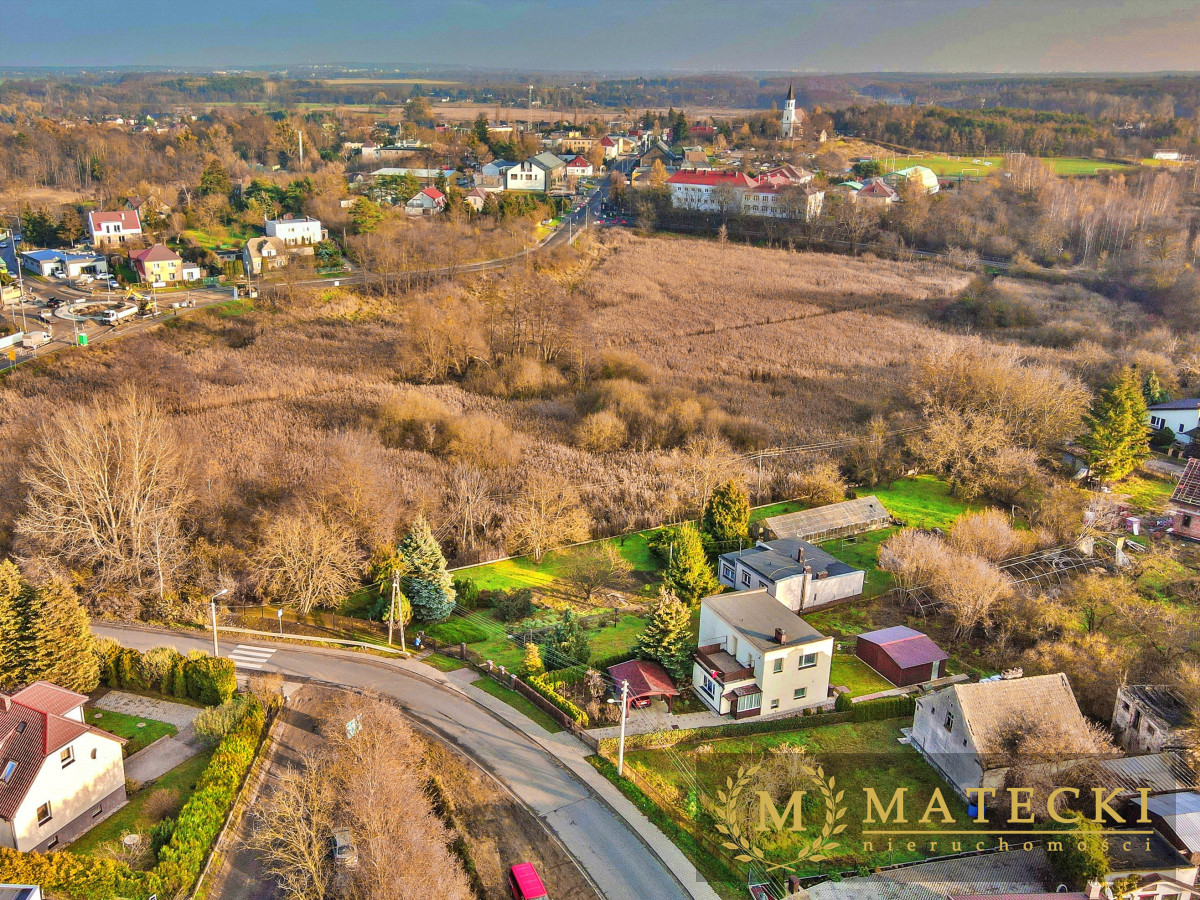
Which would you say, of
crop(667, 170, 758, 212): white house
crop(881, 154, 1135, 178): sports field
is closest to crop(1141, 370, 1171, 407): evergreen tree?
A: crop(667, 170, 758, 212): white house

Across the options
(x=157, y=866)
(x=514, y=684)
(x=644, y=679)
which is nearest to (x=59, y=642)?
(x=157, y=866)

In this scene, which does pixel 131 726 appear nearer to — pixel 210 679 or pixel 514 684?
pixel 210 679

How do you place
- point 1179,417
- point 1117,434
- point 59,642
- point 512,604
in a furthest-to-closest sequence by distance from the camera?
point 1179,417 < point 1117,434 < point 512,604 < point 59,642

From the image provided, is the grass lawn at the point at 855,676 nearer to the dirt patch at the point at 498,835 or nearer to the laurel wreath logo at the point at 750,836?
the laurel wreath logo at the point at 750,836

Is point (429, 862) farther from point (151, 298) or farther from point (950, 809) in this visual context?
point (151, 298)

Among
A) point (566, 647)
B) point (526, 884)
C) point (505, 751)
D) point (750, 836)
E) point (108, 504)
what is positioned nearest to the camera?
point (526, 884)

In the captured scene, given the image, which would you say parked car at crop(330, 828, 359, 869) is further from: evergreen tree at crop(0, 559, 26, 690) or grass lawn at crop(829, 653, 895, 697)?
grass lawn at crop(829, 653, 895, 697)

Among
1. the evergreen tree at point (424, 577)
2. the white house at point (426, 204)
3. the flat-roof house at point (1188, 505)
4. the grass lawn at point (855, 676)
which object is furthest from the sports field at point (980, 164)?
the evergreen tree at point (424, 577)
